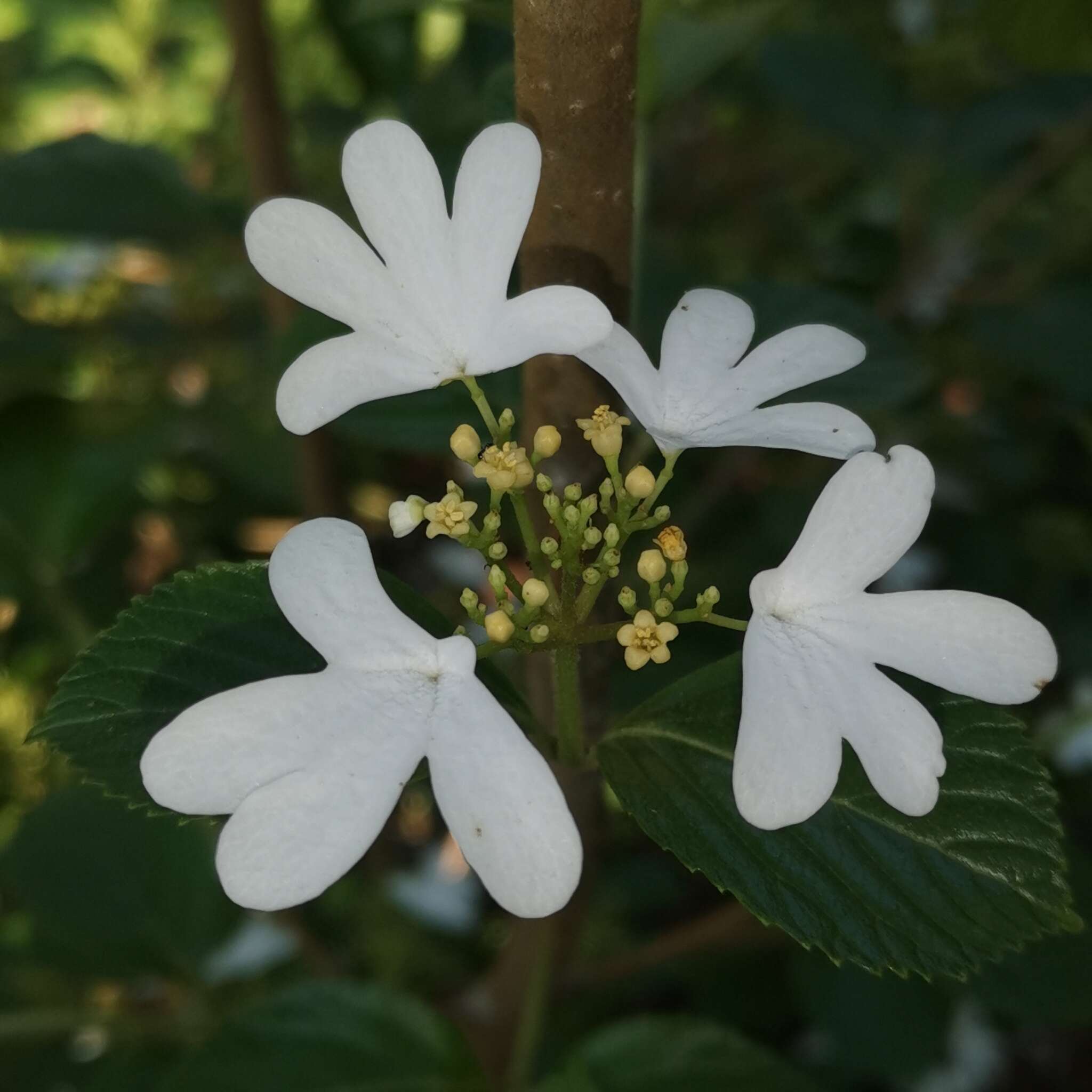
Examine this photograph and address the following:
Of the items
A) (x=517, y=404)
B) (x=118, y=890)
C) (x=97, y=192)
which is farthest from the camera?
(x=118, y=890)

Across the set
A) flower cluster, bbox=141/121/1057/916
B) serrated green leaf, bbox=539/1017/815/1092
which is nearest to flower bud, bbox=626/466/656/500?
flower cluster, bbox=141/121/1057/916

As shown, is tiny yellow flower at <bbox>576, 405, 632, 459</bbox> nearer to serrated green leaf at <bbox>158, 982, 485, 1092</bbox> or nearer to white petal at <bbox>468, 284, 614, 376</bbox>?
white petal at <bbox>468, 284, 614, 376</bbox>

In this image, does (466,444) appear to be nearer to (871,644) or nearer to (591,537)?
(591,537)

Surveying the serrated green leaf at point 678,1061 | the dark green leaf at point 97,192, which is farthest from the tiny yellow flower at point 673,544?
the dark green leaf at point 97,192

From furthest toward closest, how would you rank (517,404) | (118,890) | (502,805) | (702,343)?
(118,890) → (517,404) → (702,343) → (502,805)

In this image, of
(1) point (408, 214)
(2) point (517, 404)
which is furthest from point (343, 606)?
(2) point (517, 404)
